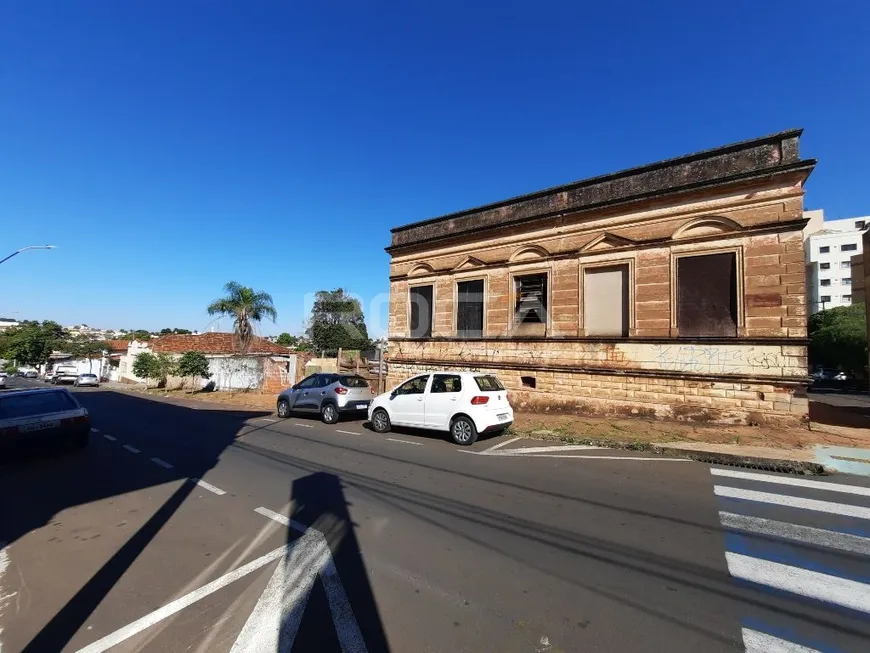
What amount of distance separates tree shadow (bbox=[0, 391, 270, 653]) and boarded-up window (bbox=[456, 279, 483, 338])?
28.3ft

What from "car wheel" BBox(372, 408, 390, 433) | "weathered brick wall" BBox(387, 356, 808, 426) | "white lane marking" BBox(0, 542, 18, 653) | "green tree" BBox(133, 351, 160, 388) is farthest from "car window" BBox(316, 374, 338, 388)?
"green tree" BBox(133, 351, 160, 388)

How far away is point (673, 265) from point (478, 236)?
6.91 metres

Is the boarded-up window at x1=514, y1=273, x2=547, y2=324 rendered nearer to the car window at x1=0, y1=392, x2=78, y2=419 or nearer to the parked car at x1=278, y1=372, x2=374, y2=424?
the parked car at x1=278, y1=372, x2=374, y2=424

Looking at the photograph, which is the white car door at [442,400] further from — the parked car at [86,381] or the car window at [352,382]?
the parked car at [86,381]

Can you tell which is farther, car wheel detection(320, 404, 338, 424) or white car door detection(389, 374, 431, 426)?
car wheel detection(320, 404, 338, 424)

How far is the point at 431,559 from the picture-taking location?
410 cm

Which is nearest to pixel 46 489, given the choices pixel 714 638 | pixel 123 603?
pixel 123 603

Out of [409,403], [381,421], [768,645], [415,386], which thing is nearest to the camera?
[768,645]

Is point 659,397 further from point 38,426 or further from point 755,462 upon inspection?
point 38,426

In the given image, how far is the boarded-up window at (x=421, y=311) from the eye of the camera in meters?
17.9

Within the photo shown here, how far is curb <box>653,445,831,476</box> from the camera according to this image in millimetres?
7352

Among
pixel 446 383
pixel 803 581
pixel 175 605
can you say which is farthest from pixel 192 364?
pixel 803 581

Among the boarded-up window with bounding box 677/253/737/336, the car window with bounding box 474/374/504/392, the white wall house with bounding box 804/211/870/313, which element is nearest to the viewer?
the car window with bounding box 474/374/504/392

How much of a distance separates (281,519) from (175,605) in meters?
1.79
